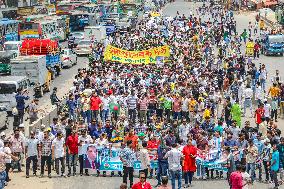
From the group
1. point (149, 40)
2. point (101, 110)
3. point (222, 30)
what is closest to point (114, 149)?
point (101, 110)

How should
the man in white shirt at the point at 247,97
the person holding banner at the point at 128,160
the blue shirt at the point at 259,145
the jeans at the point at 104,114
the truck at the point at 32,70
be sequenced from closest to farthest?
the person holding banner at the point at 128,160 → the blue shirt at the point at 259,145 → the jeans at the point at 104,114 → the man in white shirt at the point at 247,97 → the truck at the point at 32,70

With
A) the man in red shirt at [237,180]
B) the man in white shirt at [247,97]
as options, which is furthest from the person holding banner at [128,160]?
the man in white shirt at [247,97]

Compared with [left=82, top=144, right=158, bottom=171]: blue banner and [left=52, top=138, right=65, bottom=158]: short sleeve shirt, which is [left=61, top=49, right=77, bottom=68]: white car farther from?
[left=52, top=138, right=65, bottom=158]: short sleeve shirt

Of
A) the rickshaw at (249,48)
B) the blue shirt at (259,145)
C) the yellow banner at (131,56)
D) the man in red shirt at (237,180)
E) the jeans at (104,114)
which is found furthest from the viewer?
the rickshaw at (249,48)

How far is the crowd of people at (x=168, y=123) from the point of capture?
19.2 meters

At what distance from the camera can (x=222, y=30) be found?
59281 millimetres

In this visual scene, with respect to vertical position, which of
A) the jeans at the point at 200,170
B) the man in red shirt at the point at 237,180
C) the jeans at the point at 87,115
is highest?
the man in red shirt at the point at 237,180

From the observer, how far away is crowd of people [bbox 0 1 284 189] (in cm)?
1925

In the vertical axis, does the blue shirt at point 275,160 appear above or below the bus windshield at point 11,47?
above

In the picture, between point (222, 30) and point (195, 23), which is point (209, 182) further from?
point (195, 23)

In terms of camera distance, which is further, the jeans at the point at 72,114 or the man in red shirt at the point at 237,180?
the jeans at the point at 72,114

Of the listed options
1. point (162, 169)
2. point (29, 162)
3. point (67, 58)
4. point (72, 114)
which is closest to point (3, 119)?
Result: point (72, 114)

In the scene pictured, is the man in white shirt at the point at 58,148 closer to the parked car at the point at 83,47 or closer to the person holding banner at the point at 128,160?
the person holding banner at the point at 128,160

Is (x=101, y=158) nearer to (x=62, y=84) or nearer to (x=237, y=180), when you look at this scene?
(x=237, y=180)
